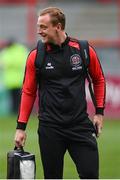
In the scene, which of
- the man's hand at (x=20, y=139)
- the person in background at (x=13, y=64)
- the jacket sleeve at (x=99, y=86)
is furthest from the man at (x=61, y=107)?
the person in background at (x=13, y=64)

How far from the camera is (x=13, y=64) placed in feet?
79.0

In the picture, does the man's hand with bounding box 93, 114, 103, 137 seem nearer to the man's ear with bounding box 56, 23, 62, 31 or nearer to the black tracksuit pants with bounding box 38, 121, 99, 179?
the black tracksuit pants with bounding box 38, 121, 99, 179

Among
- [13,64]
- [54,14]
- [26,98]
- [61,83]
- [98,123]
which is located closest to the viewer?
[54,14]

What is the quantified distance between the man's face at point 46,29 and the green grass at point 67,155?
338 centimetres

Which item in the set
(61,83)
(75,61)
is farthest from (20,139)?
(75,61)

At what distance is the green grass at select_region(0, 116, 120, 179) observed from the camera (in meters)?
11.6

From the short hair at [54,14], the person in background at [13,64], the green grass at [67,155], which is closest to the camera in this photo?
the short hair at [54,14]

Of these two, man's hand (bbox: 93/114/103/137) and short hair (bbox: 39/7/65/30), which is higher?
short hair (bbox: 39/7/65/30)

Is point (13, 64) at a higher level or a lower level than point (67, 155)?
higher

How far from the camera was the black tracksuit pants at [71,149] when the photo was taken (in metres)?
7.81

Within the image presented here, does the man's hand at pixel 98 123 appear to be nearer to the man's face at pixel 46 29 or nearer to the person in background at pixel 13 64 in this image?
the man's face at pixel 46 29

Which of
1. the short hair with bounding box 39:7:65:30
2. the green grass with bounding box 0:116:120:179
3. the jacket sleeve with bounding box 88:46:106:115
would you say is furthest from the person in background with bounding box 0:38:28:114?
the short hair with bounding box 39:7:65:30

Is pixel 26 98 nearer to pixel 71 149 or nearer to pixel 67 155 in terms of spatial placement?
pixel 71 149

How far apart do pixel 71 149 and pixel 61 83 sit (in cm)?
66
